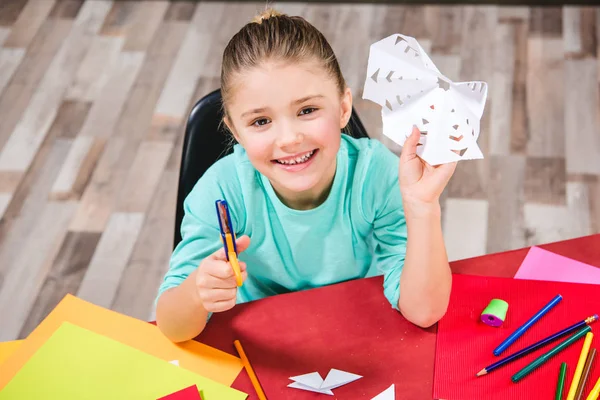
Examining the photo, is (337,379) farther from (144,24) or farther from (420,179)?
(144,24)

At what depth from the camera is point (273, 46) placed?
128 cm

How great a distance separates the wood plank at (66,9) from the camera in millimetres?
3617

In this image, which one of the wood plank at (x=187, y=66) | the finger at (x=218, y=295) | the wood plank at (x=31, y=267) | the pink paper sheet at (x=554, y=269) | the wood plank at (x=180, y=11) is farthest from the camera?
the wood plank at (x=180, y=11)

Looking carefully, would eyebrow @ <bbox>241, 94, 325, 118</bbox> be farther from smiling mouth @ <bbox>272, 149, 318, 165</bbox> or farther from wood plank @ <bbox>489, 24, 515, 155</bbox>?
wood plank @ <bbox>489, 24, 515, 155</bbox>

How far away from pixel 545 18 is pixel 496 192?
1.07 meters

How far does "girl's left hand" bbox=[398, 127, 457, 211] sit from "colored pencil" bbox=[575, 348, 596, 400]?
1.02ft

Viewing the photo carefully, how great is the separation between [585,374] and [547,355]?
0.19ft

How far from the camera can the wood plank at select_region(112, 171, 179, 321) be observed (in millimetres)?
2443

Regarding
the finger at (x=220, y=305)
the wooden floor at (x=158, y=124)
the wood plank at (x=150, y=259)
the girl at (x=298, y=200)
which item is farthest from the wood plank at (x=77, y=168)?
the finger at (x=220, y=305)

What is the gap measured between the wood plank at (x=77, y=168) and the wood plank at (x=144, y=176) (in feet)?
0.49

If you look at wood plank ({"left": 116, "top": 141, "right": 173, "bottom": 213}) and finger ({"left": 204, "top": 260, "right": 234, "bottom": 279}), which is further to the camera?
wood plank ({"left": 116, "top": 141, "right": 173, "bottom": 213})

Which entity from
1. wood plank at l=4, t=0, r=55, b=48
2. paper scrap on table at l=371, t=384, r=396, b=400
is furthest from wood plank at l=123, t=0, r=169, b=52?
paper scrap on table at l=371, t=384, r=396, b=400

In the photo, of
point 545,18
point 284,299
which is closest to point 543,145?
point 545,18

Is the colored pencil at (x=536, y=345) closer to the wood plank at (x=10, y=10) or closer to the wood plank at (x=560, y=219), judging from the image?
the wood plank at (x=560, y=219)
